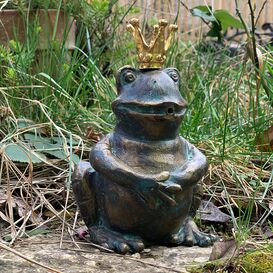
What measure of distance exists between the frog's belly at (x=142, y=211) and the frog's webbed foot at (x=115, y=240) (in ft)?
0.07

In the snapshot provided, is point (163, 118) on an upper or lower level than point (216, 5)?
upper

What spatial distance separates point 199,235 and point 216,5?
15.4 ft

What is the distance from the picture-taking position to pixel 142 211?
90.8 inches

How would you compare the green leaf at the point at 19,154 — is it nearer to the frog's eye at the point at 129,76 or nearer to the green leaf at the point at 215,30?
the frog's eye at the point at 129,76

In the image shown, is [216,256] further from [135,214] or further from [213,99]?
[213,99]

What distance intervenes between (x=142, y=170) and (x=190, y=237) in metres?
0.31

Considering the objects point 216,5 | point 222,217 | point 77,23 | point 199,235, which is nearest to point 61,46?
point 77,23

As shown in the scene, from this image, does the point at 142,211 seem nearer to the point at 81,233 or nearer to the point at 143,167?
the point at 143,167

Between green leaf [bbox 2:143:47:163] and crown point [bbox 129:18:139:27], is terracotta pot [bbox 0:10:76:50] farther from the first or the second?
crown point [bbox 129:18:139:27]

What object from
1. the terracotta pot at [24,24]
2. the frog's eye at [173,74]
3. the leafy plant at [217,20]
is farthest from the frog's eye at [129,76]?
the leafy plant at [217,20]

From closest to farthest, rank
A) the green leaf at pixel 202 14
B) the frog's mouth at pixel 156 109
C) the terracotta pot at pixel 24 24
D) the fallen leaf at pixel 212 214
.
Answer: the frog's mouth at pixel 156 109
the fallen leaf at pixel 212 214
the terracotta pot at pixel 24 24
the green leaf at pixel 202 14

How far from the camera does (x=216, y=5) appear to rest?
686cm

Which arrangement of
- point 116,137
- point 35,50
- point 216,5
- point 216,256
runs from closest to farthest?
point 216,256 → point 116,137 → point 35,50 → point 216,5

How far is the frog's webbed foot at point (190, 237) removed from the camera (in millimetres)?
2420
